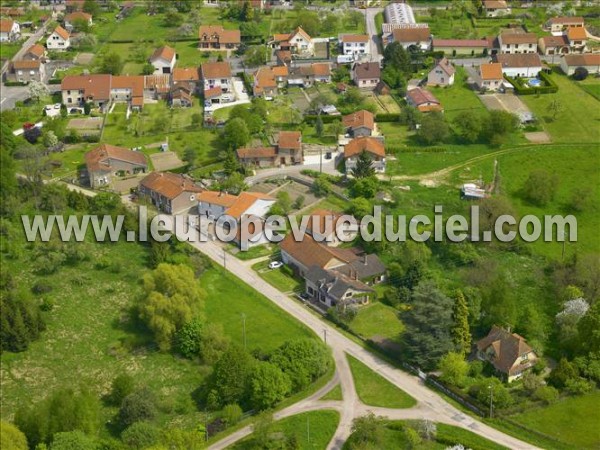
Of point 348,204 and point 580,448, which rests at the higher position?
point 348,204

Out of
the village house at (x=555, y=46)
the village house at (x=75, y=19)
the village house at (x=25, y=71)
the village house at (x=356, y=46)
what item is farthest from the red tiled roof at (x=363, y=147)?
the village house at (x=75, y=19)

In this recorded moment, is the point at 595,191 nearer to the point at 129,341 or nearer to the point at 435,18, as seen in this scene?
the point at 129,341

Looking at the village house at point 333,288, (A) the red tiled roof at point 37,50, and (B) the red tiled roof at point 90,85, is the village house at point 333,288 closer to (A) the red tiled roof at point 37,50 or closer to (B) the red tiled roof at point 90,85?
(B) the red tiled roof at point 90,85

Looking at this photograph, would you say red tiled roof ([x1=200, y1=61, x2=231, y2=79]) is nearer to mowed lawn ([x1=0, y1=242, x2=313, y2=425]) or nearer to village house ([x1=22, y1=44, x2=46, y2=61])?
village house ([x1=22, y1=44, x2=46, y2=61])

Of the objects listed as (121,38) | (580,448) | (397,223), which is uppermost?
(121,38)

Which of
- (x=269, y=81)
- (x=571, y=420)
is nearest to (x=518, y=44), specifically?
(x=269, y=81)

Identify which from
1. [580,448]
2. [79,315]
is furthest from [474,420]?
[79,315]
